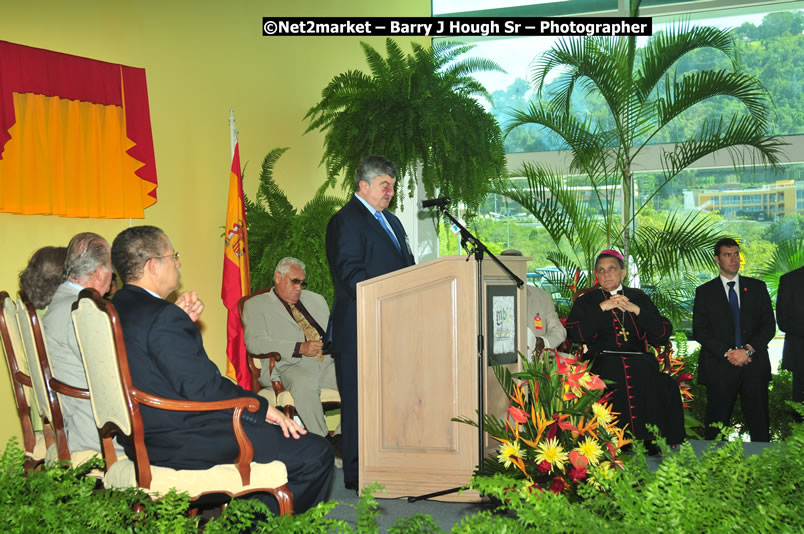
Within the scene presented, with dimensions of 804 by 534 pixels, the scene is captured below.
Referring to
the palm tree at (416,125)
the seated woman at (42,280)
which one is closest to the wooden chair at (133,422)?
the seated woman at (42,280)

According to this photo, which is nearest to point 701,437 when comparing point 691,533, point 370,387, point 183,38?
point 370,387

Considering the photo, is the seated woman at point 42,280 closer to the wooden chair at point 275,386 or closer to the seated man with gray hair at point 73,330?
the seated man with gray hair at point 73,330

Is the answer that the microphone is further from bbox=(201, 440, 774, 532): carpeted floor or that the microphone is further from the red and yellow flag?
the red and yellow flag

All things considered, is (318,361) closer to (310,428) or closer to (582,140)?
(310,428)

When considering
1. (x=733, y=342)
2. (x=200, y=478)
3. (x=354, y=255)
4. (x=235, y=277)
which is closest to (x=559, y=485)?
(x=200, y=478)

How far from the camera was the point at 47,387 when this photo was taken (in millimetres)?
3301

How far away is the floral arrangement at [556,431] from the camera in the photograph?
132 inches

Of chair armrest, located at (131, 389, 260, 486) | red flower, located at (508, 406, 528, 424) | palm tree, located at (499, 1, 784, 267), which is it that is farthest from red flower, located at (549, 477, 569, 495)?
palm tree, located at (499, 1, 784, 267)

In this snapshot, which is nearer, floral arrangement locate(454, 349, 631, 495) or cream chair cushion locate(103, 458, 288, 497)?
cream chair cushion locate(103, 458, 288, 497)

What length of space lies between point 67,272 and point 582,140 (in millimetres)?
5088

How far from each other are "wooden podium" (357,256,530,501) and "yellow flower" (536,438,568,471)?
48 cm

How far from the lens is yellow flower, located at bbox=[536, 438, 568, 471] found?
10.9 ft

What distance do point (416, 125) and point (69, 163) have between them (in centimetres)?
251

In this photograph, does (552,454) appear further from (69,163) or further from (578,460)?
(69,163)
